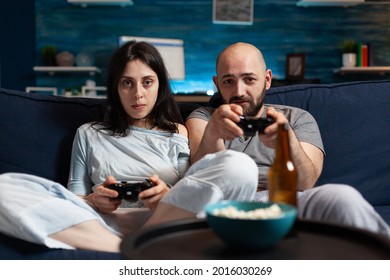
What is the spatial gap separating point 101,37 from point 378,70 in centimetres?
264

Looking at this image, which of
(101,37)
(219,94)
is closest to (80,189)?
(219,94)

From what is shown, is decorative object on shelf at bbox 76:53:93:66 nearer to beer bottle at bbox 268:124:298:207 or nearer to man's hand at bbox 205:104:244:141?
man's hand at bbox 205:104:244:141

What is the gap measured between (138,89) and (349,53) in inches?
134

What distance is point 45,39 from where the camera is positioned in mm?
4797

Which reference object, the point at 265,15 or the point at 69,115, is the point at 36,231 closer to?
the point at 69,115

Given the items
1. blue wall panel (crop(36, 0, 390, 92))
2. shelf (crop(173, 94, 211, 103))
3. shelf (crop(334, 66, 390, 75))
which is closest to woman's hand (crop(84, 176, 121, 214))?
shelf (crop(173, 94, 211, 103))

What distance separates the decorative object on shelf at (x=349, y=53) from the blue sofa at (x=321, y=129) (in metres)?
2.76

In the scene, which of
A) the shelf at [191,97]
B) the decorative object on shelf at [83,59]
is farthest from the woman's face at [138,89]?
the decorative object on shelf at [83,59]

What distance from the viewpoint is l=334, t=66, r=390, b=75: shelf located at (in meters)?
4.53

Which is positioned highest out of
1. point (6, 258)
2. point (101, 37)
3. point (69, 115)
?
point (101, 37)

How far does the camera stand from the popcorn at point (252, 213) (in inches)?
34.9

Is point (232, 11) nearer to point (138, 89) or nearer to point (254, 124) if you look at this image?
point (138, 89)

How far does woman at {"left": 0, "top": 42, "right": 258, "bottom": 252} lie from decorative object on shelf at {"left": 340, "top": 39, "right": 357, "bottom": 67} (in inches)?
124
